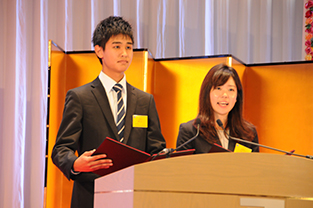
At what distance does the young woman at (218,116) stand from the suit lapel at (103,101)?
41 centimetres

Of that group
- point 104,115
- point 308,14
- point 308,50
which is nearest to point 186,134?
point 104,115

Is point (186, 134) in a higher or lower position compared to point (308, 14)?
lower

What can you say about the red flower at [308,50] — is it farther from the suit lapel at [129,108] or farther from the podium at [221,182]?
the podium at [221,182]

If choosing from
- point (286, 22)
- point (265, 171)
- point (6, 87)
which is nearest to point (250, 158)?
point (265, 171)

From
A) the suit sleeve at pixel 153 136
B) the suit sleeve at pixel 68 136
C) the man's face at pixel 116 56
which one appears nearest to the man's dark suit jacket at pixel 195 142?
the suit sleeve at pixel 153 136

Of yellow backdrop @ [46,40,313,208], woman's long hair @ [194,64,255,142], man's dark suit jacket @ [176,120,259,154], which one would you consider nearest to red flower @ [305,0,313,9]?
yellow backdrop @ [46,40,313,208]

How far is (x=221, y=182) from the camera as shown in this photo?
1047 millimetres

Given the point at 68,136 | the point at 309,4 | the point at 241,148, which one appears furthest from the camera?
the point at 309,4

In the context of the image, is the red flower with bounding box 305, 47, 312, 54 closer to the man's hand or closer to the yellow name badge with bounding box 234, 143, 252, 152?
the yellow name badge with bounding box 234, 143, 252, 152

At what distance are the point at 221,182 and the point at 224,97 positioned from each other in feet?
3.28

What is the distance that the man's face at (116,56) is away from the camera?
1944 mm

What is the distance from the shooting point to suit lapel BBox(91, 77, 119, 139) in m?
1.82

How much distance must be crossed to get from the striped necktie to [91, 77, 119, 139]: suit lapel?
0.10 feet

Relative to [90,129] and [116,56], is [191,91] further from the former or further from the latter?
[90,129]
